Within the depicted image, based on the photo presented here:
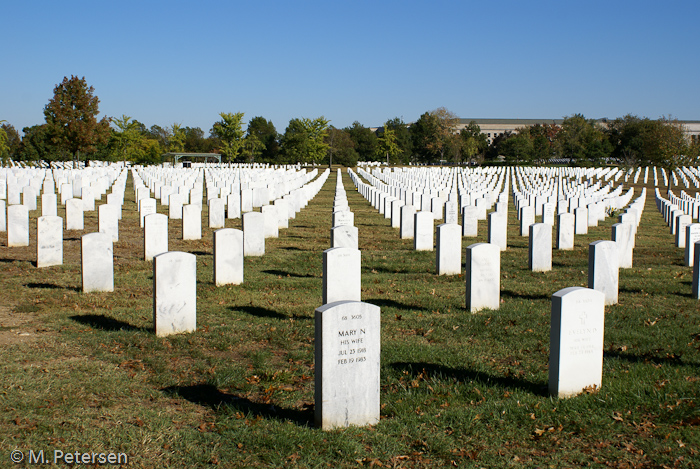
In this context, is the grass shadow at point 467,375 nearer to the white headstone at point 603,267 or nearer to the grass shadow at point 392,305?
the grass shadow at point 392,305

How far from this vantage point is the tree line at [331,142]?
171ft

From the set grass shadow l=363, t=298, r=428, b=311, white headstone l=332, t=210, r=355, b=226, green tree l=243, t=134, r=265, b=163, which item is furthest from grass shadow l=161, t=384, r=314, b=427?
green tree l=243, t=134, r=265, b=163

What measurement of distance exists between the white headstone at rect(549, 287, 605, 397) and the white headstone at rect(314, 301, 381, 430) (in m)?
1.73

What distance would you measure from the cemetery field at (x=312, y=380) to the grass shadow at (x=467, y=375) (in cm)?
Result: 2

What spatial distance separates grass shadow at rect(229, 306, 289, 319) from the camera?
8547 millimetres

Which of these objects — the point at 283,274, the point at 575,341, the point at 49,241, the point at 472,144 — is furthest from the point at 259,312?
the point at 472,144

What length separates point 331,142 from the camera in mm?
92250

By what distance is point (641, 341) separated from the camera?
287 inches

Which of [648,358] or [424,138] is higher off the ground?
[424,138]

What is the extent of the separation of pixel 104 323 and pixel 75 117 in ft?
164

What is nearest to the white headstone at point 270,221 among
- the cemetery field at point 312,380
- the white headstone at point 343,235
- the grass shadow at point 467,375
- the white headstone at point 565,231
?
the white headstone at point 343,235

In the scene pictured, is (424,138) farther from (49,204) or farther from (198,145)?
(49,204)

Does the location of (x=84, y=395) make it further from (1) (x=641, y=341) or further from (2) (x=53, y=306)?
(1) (x=641, y=341)

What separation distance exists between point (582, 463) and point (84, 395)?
4.20 metres
